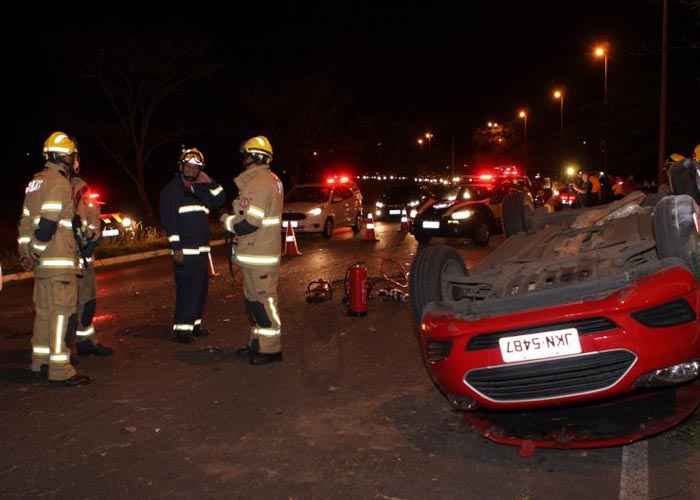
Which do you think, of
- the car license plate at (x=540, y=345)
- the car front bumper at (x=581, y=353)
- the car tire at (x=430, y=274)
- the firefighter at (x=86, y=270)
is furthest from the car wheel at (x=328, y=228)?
the car license plate at (x=540, y=345)

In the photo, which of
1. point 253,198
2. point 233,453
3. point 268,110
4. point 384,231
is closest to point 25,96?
point 268,110

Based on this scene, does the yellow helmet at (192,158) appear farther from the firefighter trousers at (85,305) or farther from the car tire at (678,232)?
the car tire at (678,232)

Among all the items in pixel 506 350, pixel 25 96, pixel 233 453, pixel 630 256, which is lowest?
pixel 233 453

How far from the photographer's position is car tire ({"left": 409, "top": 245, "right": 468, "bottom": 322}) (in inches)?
241

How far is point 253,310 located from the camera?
7.88 m

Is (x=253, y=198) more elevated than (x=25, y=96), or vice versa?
(x=25, y=96)

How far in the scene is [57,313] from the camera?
7.23m

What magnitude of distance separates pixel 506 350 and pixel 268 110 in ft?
126

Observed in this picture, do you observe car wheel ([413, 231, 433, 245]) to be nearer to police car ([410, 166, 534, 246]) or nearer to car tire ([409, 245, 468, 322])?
police car ([410, 166, 534, 246])

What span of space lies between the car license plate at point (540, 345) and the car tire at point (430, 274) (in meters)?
1.00

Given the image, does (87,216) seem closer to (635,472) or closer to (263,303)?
(263,303)

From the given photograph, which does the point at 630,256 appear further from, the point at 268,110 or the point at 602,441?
the point at 268,110

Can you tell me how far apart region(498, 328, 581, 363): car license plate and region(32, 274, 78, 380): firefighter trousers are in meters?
3.81

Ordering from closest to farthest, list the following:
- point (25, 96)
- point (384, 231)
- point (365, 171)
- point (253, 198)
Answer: point (253, 198), point (384, 231), point (25, 96), point (365, 171)
